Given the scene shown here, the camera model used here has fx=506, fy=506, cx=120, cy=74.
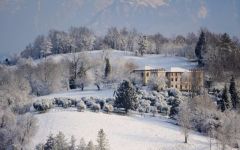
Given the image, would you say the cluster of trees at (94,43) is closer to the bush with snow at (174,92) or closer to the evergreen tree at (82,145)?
the bush with snow at (174,92)

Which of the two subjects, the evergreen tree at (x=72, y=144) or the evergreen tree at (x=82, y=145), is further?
the evergreen tree at (x=72, y=144)

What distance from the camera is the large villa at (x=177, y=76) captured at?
105 m

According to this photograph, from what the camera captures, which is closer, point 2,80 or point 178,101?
point 178,101

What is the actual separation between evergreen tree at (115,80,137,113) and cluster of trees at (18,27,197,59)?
62.9 m

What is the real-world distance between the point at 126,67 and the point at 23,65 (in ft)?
96.4

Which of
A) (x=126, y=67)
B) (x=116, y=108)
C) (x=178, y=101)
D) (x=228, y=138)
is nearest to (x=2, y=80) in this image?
(x=126, y=67)

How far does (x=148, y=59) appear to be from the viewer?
13900 centimetres

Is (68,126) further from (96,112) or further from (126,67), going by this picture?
(126,67)

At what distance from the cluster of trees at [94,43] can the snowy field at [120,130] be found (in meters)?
74.5

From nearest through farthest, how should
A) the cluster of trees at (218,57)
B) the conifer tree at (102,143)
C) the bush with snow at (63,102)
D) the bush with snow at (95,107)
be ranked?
the conifer tree at (102,143), the bush with snow at (95,107), the bush with snow at (63,102), the cluster of trees at (218,57)

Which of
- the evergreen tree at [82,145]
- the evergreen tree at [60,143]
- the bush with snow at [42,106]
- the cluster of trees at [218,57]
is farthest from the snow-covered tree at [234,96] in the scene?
the evergreen tree at [60,143]

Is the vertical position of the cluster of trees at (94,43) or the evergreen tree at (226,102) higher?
the cluster of trees at (94,43)

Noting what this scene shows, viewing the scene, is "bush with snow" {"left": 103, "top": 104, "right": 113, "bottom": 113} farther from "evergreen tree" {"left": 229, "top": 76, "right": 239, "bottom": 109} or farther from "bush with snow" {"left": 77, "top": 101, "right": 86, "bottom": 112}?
"evergreen tree" {"left": 229, "top": 76, "right": 239, "bottom": 109}

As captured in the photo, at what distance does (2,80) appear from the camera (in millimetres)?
117938
